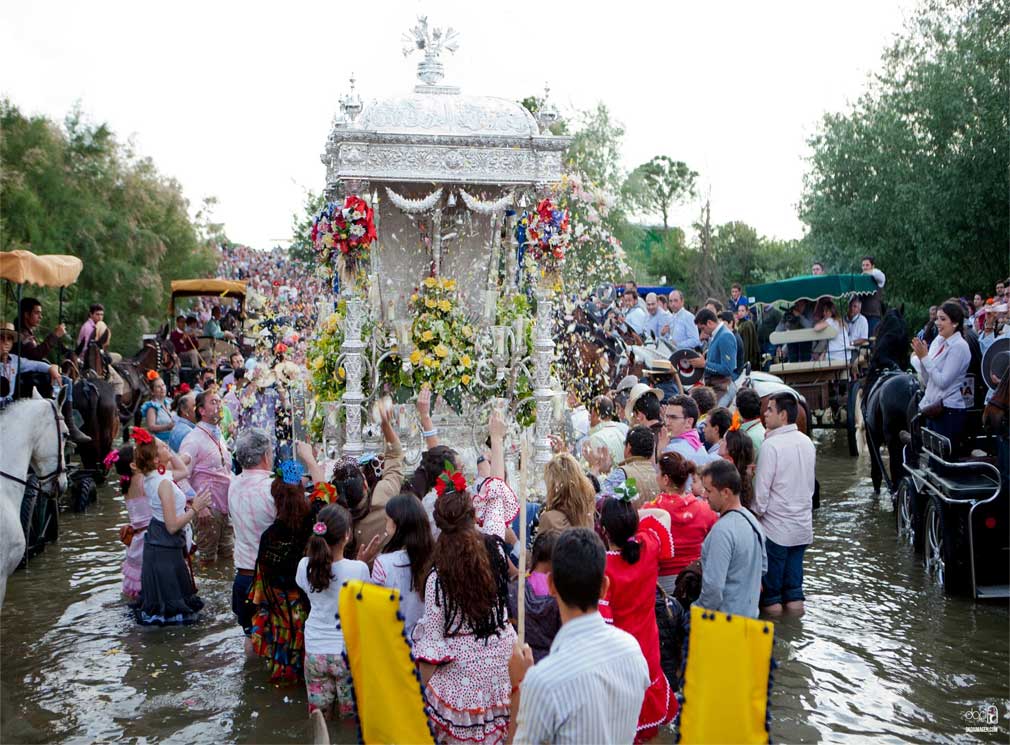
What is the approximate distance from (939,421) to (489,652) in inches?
233

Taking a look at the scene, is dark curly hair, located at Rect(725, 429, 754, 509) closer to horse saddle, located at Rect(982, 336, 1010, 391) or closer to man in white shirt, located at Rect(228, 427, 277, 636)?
horse saddle, located at Rect(982, 336, 1010, 391)

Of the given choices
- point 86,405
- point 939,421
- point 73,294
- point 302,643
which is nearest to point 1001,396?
point 939,421

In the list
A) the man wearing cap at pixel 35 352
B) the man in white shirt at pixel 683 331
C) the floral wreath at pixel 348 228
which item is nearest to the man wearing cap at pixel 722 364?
the man in white shirt at pixel 683 331

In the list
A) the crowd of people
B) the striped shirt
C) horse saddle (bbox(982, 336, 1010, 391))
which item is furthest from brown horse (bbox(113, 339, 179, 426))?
the striped shirt

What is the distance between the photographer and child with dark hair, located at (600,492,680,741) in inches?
192

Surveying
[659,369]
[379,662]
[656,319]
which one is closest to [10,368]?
[379,662]

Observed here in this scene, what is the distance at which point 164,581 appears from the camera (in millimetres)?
8008

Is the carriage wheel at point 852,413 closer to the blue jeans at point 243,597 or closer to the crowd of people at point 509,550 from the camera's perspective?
the crowd of people at point 509,550

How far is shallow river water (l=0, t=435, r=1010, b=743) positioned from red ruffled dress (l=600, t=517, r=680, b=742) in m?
1.15

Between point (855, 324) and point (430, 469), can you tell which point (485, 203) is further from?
point (855, 324)

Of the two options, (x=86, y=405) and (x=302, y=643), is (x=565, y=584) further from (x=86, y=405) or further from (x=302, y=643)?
(x=86, y=405)

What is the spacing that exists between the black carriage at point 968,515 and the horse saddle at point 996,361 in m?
0.56

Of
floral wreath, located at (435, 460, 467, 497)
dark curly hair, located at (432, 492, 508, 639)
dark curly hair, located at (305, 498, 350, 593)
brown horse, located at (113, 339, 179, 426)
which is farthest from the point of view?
brown horse, located at (113, 339, 179, 426)

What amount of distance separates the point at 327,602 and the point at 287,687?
1549 mm
